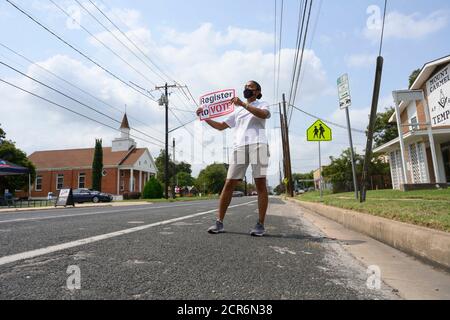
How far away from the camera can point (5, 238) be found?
11.8 feet

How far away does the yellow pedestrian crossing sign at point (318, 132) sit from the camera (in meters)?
12.4

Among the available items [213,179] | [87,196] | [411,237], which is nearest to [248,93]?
[411,237]

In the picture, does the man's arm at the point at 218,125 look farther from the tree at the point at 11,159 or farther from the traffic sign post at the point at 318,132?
the tree at the point at 11,159

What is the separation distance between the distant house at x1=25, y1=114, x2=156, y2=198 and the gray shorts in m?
47.9

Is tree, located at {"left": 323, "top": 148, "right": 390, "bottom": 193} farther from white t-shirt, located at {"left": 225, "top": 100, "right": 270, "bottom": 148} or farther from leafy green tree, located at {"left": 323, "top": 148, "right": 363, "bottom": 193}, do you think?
white t-shirt, located at {"left": 225, "top": 100, "right": 270, "bottom": 148}

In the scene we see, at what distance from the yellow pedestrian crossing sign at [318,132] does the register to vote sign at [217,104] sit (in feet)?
26.8

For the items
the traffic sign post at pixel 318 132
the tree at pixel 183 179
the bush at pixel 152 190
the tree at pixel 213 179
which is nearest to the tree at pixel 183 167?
the tree at pixel 183 179

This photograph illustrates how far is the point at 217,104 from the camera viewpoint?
4.80 m

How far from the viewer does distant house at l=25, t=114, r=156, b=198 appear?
50500mm

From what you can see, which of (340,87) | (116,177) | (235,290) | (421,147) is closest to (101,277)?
(235,290)

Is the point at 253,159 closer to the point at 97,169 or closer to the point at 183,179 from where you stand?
the point at 97,169

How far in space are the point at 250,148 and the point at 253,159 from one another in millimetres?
160
